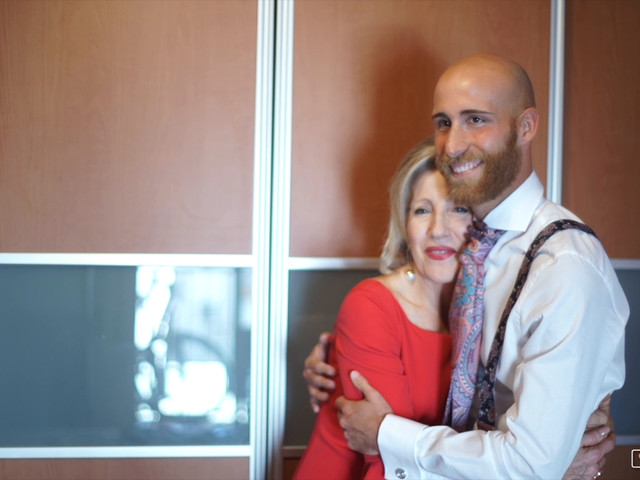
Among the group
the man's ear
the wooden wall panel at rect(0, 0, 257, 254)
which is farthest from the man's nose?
the wooden wall panel at rect(0, 0, 257, 254)

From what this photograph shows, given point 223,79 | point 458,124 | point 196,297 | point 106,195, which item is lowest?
point 196,297

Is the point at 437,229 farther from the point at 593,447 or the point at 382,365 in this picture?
the point at 593,447

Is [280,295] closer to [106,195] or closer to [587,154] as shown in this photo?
[106,195]

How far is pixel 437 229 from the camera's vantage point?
1.68m

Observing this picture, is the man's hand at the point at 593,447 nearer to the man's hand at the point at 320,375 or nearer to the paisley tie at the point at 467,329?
the paisley tie at the point at 467,329

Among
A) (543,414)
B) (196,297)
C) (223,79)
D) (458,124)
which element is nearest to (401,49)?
(223,79)

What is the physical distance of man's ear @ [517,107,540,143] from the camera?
1.56m

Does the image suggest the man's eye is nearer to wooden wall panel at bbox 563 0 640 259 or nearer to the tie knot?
the tie knot

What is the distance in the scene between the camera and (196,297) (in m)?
2.15

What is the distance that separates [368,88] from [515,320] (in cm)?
99

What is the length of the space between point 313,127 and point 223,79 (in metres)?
0.30

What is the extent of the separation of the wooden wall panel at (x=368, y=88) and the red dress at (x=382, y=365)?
493 millimetres

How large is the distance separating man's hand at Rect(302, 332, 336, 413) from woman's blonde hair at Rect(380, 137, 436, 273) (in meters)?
0.27

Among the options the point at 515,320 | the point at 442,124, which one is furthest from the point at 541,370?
the point at 442,124
